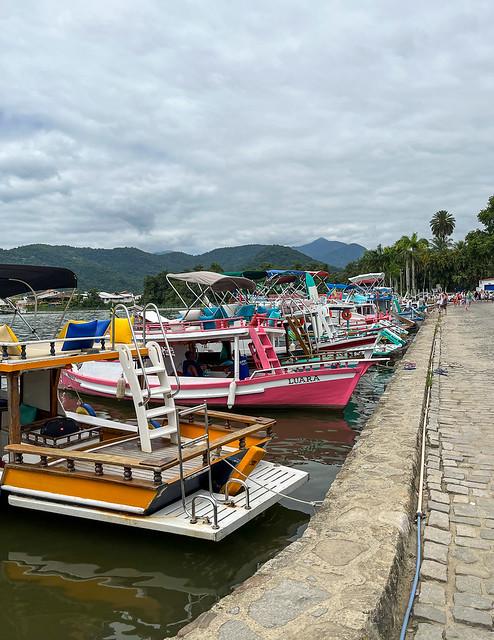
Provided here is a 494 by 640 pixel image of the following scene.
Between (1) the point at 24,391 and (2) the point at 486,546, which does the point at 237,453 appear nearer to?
(2) the point at 486,546

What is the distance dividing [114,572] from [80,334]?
3246 millimetres

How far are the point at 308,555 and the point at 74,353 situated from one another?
4.35m

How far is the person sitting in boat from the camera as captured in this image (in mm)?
14172

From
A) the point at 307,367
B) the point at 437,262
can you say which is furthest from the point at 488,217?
the point at 307,367

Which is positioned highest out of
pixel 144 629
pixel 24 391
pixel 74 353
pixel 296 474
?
pixel 74 353

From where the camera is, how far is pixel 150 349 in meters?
7.23

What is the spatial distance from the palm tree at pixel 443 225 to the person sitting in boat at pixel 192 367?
308ft

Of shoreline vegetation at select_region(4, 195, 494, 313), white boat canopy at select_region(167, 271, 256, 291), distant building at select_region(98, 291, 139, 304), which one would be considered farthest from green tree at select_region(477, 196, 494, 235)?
white boat canopy at select_region(167, 271, 256, 291)

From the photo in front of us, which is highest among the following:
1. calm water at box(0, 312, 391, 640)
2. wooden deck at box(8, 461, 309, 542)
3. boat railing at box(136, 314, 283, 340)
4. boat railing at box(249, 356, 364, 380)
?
boat railing at box(136, 314, 283, 340)

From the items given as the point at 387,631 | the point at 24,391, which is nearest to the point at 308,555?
the point at 387,631

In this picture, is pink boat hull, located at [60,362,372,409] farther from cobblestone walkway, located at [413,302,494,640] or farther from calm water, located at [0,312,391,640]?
calm water, located at [0,312,391,640]

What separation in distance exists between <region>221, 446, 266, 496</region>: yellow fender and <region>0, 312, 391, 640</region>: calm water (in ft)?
1.84

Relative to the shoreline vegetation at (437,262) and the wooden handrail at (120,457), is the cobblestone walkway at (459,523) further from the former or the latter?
the shoreline vegetation at (437,262)

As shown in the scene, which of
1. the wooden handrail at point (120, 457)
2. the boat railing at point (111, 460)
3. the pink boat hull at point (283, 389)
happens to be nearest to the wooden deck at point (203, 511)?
Answer: the boat railing at point (111, 460)
